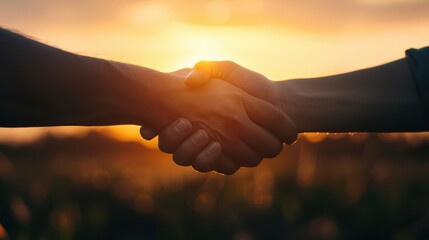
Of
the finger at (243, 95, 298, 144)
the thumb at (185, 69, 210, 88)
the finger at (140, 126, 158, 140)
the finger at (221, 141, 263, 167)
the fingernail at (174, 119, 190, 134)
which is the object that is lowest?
the finger at (221, 141, 263, 167)

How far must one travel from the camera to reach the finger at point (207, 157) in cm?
391

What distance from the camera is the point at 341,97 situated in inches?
157

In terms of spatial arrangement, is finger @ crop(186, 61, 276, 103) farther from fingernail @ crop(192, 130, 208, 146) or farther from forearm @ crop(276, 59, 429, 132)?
fingernail @ crop(192, 130, 208, 146)

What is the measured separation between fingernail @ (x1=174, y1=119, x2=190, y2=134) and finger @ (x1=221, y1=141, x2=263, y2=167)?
0.91ft

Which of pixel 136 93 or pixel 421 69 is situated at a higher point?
pixel 421 69

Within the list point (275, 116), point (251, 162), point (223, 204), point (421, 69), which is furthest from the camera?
point (223, 204)

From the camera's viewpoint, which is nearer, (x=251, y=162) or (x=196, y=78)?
(x=196, y=78)

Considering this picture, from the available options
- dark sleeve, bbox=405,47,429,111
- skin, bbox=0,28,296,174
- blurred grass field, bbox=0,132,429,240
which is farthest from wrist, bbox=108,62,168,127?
blurred grass field, bbox=0,132,429,240

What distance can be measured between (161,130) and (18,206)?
5.18 ft

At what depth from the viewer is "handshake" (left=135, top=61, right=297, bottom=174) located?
3934 mm

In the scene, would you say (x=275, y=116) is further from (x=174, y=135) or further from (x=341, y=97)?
(x=174, y=135)

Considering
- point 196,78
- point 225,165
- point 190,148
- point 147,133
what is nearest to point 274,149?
point 225,165

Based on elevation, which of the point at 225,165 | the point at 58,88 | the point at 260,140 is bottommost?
the point at 225,165

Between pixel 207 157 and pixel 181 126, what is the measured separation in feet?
0.77
